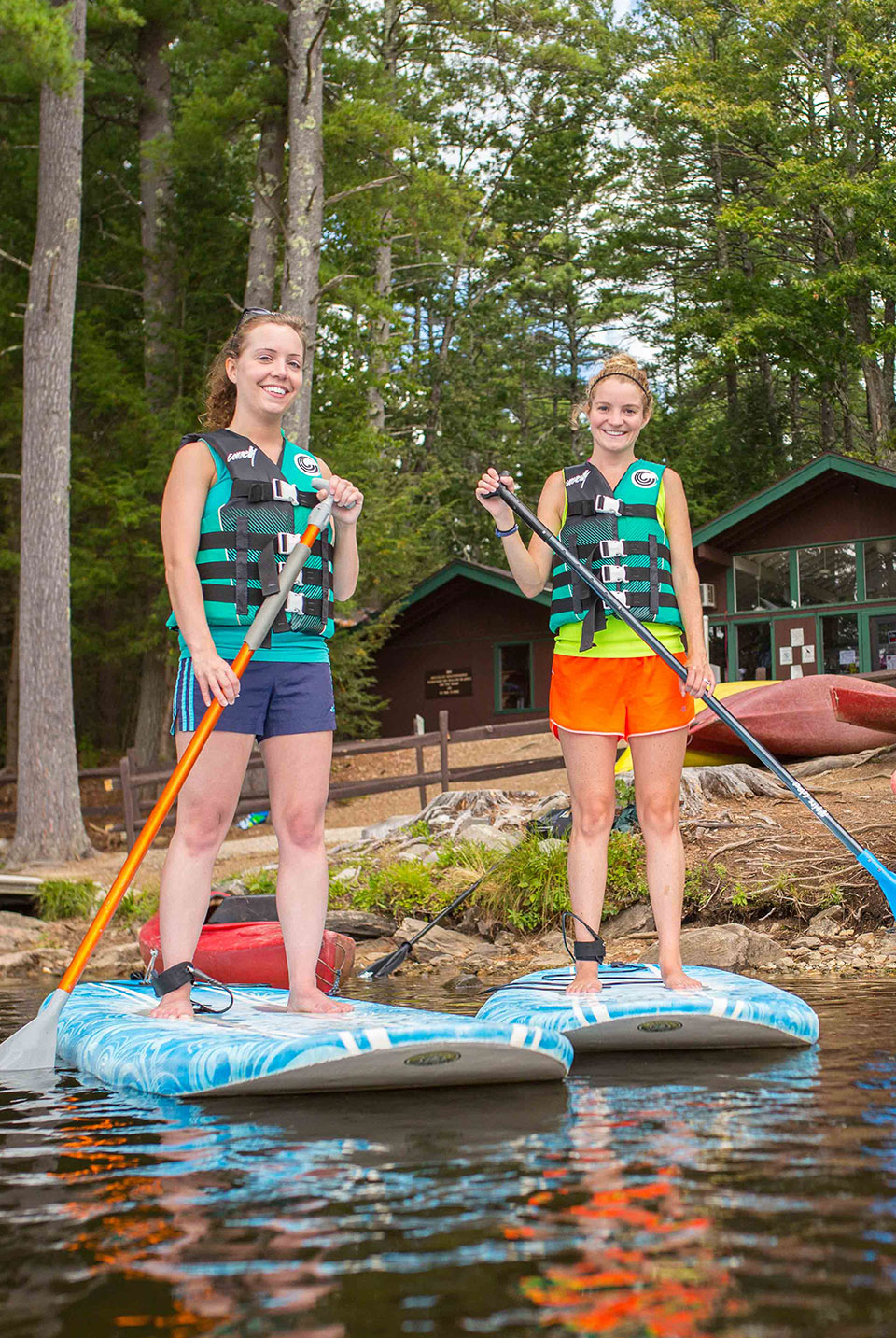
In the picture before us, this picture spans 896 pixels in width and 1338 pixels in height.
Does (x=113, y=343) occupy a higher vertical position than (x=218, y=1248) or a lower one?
higher

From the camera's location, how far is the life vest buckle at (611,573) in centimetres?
461

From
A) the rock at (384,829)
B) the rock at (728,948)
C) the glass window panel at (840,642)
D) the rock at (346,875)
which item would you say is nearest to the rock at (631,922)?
the rock at (728,948)

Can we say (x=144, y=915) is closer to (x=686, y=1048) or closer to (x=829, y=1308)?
(x=686, y=1048)

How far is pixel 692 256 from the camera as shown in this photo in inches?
1478

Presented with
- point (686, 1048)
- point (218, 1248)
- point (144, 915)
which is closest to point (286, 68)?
point (144, 915)

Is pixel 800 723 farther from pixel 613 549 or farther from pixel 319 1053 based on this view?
pixel 319 1053

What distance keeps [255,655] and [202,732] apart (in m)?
0.34

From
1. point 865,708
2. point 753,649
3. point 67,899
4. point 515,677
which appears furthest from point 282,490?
point 515,677

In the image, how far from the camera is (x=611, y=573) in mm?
4609

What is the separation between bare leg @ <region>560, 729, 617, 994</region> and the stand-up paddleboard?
698 mm

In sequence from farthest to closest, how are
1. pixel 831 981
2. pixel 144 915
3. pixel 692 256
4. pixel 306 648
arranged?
pixel 692 256, pixel 144 915, pixel 831 981, pixel 306 648

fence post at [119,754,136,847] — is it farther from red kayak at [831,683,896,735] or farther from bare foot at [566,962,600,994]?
bare foot at [566,962,600,994]

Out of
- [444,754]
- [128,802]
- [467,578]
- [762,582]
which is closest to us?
[128,802]

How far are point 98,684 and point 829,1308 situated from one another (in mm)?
28655
